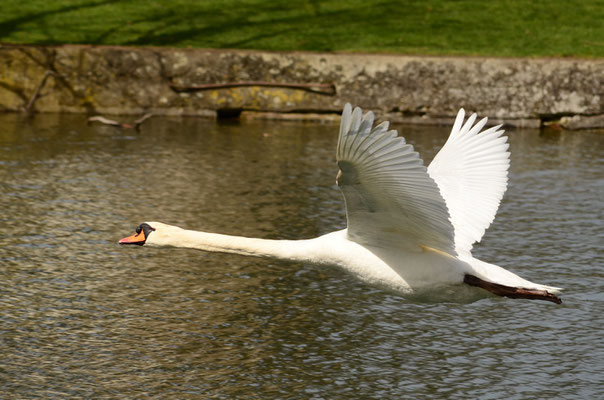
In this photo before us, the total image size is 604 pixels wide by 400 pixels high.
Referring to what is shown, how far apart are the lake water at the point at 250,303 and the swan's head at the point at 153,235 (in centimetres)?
66

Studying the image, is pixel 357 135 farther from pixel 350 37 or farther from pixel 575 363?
pixel 350 37

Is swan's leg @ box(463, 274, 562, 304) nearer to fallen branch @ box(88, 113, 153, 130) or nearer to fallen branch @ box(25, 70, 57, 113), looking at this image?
fallen branch @ box(88, 113, 153, 130)

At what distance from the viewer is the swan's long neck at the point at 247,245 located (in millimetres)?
5867

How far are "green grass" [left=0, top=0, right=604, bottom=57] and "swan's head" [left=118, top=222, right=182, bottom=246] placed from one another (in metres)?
10.8

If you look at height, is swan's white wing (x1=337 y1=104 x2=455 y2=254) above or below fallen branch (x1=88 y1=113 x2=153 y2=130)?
above

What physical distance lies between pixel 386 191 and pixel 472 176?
1653 millimetres

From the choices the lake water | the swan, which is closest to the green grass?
the lake water

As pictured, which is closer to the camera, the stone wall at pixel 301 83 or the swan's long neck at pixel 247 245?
the swan's long neck at pixel 247 245

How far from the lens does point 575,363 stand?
620 centimetres

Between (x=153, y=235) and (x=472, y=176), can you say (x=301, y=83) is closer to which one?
(x=472, y=176)

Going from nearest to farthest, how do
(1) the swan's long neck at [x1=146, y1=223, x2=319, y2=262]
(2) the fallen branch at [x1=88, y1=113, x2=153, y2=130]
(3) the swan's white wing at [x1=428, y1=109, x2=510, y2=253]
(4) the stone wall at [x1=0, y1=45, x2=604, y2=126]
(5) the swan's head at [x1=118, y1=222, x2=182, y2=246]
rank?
(1) the swan's long neck at [x1=146, y1=223, x2=319, y2=262], (5) the swan's head at [x1=118, y1=222, x2=182, y2=246], (3) the swan's white wing at [x1=428, y1=109, x2=510, y2=253], (2) the fallen branch at [x1=88, y1=113, x2=153, y2=130], (4) the stone wall at [x1=0, y1=45, x2=604, y2=126]

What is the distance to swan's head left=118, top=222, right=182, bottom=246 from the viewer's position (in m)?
6.24

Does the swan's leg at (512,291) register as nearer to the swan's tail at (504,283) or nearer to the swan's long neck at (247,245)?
the swan's tail at (504,283)

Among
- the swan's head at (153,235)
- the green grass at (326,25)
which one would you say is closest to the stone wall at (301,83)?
the green grass at (326,25)
